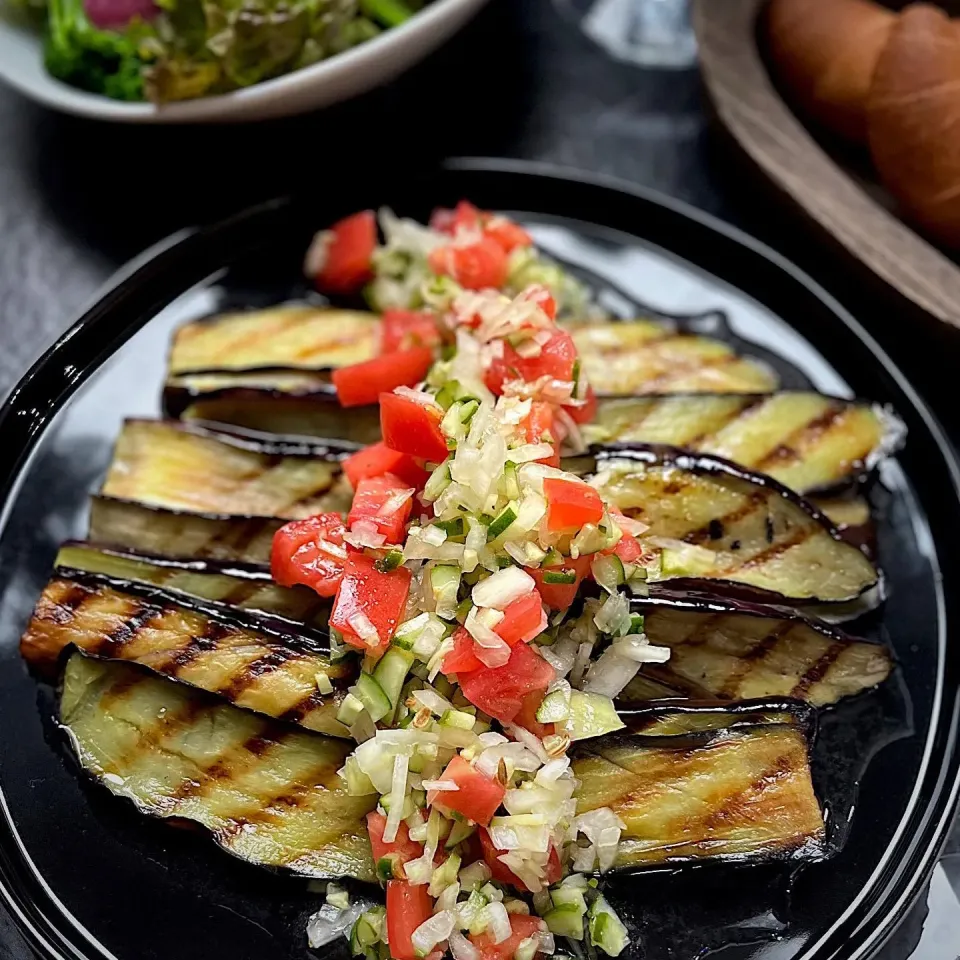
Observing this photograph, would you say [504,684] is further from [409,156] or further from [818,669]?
[409,156]

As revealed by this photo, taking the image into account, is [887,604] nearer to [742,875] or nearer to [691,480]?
[691,480]

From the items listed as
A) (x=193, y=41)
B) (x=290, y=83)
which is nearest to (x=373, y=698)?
(x=290, y=83)

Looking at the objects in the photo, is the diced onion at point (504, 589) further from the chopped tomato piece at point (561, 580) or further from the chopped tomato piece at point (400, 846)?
the chopped tomato piece at point (400, 846)

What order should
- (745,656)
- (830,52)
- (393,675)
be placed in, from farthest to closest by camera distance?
(830,52)
(745,656)
(393,675)

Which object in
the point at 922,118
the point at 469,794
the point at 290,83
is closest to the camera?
the point at 469,794

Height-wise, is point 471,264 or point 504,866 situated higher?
point 471,264

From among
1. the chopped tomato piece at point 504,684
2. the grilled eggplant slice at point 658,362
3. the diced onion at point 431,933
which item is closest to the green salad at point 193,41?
the grilled eggplant slice at point 658,362
